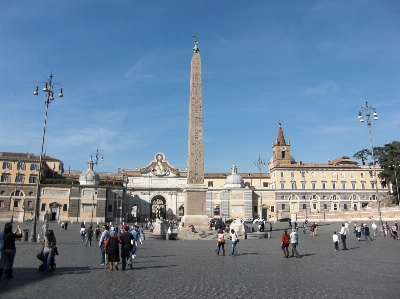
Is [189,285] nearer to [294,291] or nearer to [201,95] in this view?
[294,291]

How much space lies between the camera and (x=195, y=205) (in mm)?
24312

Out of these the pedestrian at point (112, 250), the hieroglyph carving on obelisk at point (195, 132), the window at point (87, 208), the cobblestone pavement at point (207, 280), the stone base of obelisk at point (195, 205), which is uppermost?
the hieroglyph carving on obelisk at point (195, 132)

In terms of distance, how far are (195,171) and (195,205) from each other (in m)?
2.29

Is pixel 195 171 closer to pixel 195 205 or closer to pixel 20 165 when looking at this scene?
pixel 195 205

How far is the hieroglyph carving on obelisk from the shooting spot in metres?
24.2

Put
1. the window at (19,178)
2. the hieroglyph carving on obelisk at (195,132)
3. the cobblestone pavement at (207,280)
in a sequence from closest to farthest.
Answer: the cobblestone pavement at (207,280) → the hieroglyph carving on obelisk at (195,132) → the window at (19,178)

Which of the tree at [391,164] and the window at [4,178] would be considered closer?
the tree at [391,164]

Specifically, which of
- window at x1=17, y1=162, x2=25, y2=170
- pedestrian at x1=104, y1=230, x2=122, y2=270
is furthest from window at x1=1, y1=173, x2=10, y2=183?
pedestrian at x1=104, y1=230, x2=122, y2=270

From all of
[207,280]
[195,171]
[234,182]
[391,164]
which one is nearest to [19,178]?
[234,182]

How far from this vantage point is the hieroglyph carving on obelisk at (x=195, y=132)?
2416 cm

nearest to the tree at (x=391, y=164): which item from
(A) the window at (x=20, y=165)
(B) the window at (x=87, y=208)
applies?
(B) the window at (x=87, y=208)

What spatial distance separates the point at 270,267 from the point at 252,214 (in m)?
44.5

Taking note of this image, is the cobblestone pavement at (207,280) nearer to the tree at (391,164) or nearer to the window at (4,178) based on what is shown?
the tree at (391,164)

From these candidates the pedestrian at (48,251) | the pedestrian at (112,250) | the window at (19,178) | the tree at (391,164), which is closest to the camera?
the pedestrian at (48,251)
